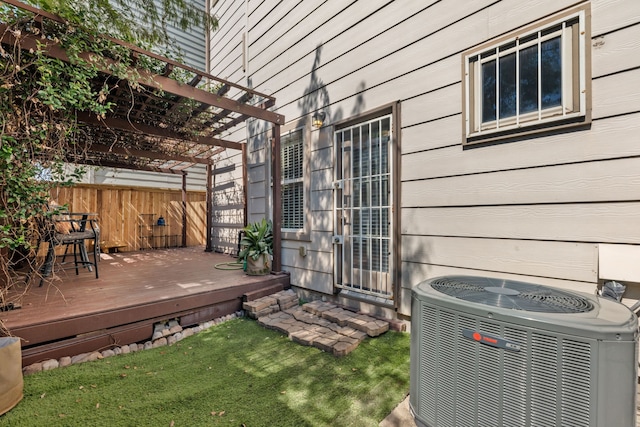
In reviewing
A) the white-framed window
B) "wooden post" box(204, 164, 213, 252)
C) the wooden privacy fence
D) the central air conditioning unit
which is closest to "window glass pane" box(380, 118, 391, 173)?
the white-framed window

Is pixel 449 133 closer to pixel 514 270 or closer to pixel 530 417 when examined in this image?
pixel 514 270

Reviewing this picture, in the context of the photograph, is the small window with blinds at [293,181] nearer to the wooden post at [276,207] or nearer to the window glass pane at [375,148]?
the wooden post at [276,207]

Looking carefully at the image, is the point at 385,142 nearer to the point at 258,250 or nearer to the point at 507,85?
the point at 507,85

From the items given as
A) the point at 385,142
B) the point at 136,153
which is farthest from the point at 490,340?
the point at 136,153

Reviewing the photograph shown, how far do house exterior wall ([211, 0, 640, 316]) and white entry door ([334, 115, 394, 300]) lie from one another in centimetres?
18

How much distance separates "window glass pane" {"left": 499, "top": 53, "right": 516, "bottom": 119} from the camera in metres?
2.30

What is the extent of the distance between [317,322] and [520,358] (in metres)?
2.38

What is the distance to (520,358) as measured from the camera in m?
1.07

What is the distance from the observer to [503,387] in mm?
1109

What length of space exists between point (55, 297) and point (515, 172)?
15.5ft

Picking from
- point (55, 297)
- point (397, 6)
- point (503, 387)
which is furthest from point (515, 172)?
point (55, 297)

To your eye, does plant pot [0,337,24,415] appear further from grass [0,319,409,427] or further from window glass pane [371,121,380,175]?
window glass pane [371,121,380,175]

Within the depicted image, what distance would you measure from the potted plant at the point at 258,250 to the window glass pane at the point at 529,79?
352cm

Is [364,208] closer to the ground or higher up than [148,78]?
closer to the ground
